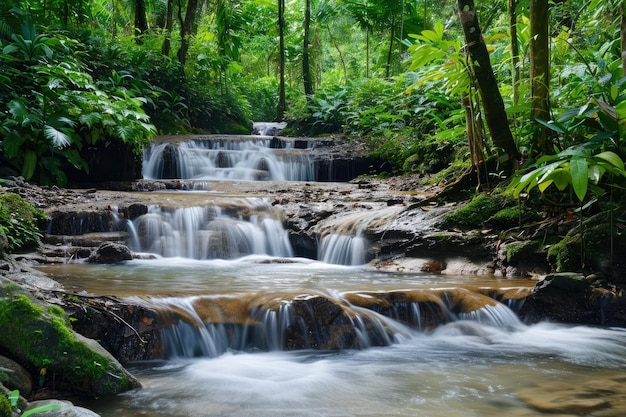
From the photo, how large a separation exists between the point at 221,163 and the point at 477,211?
793cm

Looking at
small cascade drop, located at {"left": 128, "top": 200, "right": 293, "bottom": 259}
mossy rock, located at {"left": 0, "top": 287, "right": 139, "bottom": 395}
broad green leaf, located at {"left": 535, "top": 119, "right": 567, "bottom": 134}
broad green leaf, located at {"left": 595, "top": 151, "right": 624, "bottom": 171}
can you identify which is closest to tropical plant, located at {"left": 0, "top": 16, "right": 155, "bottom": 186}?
small cascade drop, located at {"left": 128, "top": 200, "right": 293, "bottom": 259}

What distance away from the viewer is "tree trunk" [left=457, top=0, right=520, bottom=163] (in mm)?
6680

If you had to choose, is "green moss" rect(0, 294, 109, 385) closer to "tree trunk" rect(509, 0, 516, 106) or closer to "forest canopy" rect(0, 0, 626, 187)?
"forest canopy" rect(0, 0, 626, 187)

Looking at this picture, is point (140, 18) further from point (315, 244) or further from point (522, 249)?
point (522, 249)

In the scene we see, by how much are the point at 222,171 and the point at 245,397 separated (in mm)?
10076

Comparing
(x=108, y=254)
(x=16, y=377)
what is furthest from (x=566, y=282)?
(x=108, y=254)

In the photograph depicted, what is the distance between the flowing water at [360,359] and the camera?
3.23 meters

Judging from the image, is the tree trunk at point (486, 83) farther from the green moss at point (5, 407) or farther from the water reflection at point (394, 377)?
the green moss at point (5, 407)

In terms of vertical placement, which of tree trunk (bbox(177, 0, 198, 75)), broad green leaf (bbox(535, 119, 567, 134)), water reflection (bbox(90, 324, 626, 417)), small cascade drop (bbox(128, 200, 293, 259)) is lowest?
water reflection (bbox(90, 324, 626, 417))

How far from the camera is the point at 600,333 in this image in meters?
4.90

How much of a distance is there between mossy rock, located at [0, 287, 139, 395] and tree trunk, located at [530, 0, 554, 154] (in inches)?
207

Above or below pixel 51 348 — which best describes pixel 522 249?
above

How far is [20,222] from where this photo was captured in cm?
676

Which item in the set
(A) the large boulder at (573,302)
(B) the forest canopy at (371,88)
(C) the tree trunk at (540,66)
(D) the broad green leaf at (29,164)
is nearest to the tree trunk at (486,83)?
(B) the forest canopy at (371,88)
